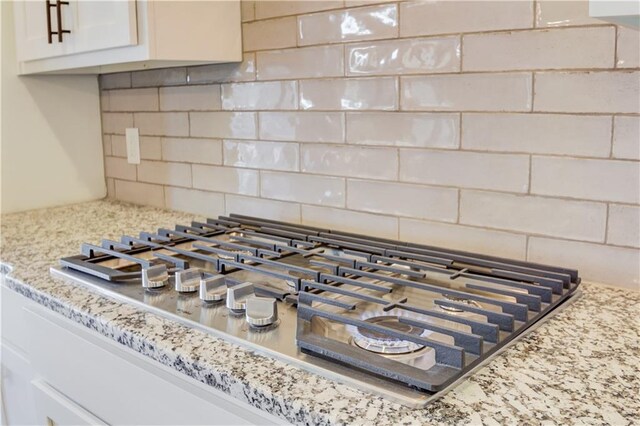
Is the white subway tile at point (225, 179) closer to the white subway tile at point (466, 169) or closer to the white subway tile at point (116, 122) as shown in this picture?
the white subway tile at point (116, 122)

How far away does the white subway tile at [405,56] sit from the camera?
3.99ft

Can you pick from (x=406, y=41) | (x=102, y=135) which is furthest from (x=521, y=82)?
(x=102, y=135)

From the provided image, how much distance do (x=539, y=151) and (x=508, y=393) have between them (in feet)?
1.84

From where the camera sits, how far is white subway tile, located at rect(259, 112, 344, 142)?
143 cm

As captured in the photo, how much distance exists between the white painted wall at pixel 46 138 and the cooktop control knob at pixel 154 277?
106 cm

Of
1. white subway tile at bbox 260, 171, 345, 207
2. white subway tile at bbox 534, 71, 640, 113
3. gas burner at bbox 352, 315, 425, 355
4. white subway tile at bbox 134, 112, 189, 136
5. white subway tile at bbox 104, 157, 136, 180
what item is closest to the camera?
gas burner at bbox 352, 315, 425, 355

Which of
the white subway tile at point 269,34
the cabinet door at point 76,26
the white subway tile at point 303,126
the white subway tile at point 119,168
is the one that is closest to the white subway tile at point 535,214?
the white subway tile at point 303,126

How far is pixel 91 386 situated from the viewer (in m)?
1.06

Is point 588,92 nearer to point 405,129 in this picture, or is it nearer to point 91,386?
point 405,129

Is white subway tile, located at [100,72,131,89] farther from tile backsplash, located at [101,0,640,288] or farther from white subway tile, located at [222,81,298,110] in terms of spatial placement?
white subway tile, located at [222,81,298,110]

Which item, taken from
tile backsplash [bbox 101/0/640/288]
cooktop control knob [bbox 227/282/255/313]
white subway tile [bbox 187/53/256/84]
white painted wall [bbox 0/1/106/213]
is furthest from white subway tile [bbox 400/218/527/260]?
white painted wall [bbox 0/1/106/213]

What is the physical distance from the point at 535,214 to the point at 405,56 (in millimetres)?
418

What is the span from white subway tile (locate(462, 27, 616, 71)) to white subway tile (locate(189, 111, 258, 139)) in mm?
641

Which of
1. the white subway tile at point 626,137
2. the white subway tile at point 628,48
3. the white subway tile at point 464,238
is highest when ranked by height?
the white subway tile at point 628,48
